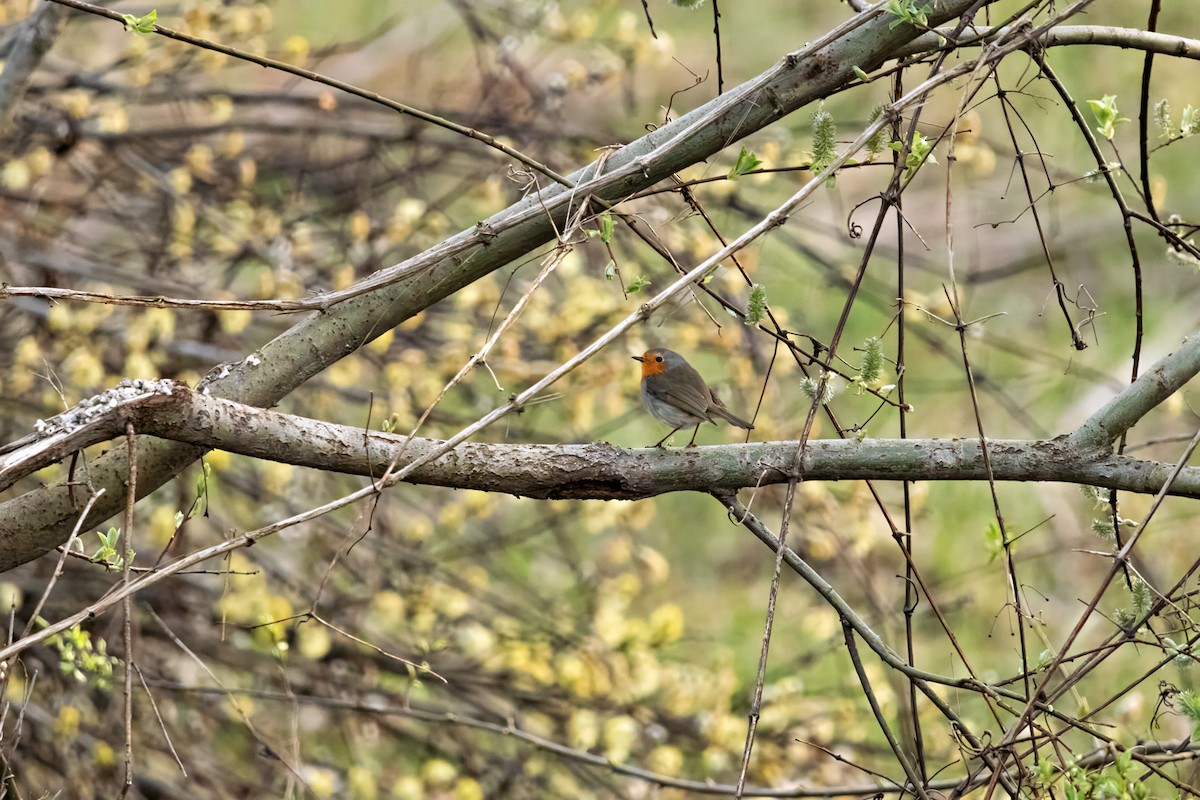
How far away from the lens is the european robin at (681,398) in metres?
3.83

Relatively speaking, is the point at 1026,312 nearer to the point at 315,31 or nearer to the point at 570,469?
the point at 315,31

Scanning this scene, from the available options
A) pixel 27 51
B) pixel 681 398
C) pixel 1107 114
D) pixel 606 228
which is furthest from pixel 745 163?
pixel 27 51

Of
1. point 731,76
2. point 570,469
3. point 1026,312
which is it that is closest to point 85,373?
point 570,469

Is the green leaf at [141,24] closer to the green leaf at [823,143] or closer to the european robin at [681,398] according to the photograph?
the green leaf at [823,143]

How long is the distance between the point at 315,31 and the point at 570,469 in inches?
270

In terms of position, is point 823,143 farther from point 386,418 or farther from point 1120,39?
point 386,418

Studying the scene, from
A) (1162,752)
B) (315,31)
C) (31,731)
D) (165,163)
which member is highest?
(315,31)

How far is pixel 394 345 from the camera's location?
4.59 metres

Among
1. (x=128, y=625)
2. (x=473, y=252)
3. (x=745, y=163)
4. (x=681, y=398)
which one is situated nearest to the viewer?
(x=128, y=625)

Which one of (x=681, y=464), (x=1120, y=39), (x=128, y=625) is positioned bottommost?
(x=128, y=625)

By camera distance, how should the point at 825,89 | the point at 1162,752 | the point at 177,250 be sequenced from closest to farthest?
the point at 1162,752
the point at 825,89
the point at 177,250

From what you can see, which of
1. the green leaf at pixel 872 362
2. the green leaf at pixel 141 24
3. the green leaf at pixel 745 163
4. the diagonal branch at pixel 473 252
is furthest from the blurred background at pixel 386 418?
the green leaf at pixel 141 24

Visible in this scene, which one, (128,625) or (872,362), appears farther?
(872,362)

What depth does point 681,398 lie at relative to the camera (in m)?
3.84
